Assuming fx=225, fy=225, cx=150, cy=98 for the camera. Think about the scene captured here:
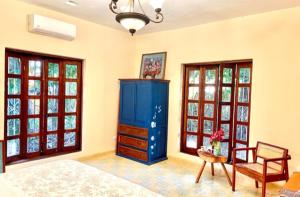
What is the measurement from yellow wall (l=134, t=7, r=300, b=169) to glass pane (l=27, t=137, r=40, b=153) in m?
3.28

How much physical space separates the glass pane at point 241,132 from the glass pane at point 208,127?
0.49 meters

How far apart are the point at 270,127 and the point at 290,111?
1.28 ft

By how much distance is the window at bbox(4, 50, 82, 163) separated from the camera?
375cm

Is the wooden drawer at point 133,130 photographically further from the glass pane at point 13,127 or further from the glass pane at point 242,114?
the glass pane at point 13,127

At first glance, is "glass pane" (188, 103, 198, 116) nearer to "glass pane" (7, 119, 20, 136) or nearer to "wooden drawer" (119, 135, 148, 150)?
"wooden drawer" (119, 135, 148, 150)

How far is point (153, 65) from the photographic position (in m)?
5.13

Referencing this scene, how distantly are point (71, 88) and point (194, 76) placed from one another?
254 centimetres

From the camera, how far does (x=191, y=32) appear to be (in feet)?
15.0

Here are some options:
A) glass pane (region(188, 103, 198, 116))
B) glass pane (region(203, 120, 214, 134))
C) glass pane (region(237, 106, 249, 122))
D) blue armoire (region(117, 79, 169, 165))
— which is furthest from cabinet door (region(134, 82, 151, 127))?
glass pane (region(237, 106, 249, 122))

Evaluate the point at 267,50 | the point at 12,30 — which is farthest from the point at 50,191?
the point at 267,50

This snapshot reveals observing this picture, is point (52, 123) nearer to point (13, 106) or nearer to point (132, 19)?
point (13, 106)

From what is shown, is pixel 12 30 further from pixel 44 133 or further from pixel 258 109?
pixel 258 109

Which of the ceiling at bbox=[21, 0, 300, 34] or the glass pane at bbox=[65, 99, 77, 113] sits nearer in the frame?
the ceiling at bbox=[21, 0, 300, 34]

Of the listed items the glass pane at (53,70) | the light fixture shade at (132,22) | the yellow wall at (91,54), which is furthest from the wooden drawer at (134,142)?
the light fixture shade at (132,22)
